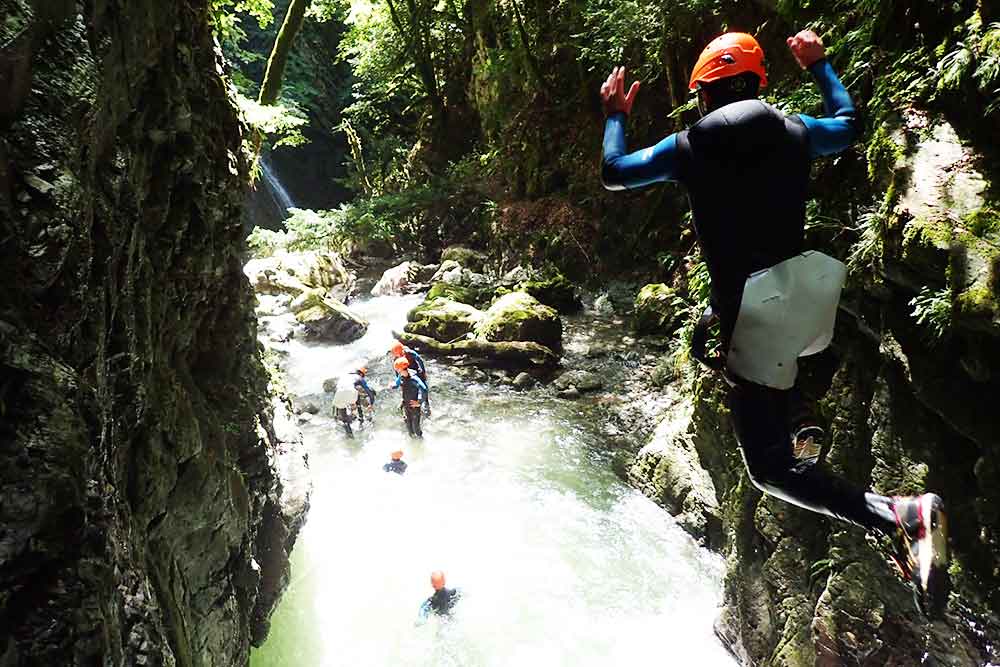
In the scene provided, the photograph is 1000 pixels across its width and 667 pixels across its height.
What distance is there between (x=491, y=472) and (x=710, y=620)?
159 inches

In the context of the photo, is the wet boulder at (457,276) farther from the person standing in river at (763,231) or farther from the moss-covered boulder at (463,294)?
the person standing in river at (763,231)

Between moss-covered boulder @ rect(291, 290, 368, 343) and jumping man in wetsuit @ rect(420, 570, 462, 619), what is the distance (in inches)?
369

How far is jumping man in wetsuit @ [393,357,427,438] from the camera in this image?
10164 mm

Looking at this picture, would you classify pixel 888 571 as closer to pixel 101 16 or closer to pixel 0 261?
pixel 0 261

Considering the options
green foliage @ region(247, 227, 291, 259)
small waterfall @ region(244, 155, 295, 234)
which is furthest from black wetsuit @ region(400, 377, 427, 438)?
small waterfall @ region(244, 155, 295, 234)

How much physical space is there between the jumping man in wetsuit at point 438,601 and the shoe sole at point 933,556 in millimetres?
5474

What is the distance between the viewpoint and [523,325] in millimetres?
12500

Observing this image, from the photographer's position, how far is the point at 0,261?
203cm

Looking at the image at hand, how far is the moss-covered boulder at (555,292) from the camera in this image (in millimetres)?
14797

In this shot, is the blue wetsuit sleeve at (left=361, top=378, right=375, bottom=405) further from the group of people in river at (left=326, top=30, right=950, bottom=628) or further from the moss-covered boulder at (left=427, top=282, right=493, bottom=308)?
the group of people in river at (left=326, top=30, right=950, bottom=628)

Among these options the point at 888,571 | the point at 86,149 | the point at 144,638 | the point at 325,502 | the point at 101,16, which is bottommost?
the point at 325,502

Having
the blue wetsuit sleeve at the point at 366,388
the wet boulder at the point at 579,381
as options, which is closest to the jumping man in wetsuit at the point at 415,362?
the blue wetsuit sleeve at the point at 366,388

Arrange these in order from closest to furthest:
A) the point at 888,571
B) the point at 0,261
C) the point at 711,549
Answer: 1. the point at 0,261
2. the point at 888,571
3. the point at 711,549

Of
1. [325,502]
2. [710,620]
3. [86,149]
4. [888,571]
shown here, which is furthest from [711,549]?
[86,149]
